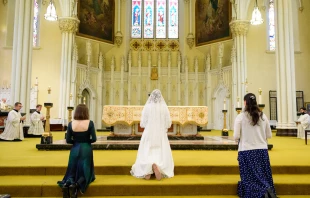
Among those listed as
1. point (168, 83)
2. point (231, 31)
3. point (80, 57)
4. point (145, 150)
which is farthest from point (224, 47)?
point (145, 150)

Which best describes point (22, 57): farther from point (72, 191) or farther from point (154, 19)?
point (154, 19)

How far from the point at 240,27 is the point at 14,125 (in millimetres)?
15112

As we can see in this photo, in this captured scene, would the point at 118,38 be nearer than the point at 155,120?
No

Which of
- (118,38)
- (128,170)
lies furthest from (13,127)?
(118,38)

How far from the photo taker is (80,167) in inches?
194

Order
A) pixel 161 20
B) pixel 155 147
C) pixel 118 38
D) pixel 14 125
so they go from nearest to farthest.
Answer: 1. pixel 155 147
2. pixel 14 125
3. pixel 118 38
4. pixel 161 20

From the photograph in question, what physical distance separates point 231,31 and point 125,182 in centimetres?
1779

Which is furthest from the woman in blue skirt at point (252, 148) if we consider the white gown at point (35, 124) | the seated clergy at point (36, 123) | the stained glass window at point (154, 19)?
the stained glass window at point (154, 19)

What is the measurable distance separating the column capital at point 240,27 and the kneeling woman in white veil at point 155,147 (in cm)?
1556

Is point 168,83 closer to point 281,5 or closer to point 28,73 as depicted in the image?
point 281,5

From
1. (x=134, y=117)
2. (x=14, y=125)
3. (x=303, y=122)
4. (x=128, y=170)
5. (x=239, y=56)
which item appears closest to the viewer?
(x=128, y=170)

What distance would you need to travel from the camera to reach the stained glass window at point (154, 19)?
79.2 feet

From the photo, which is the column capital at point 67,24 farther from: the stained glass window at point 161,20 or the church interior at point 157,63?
the stained glass window at point 161,20

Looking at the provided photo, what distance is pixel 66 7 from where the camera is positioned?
19.5 metres
